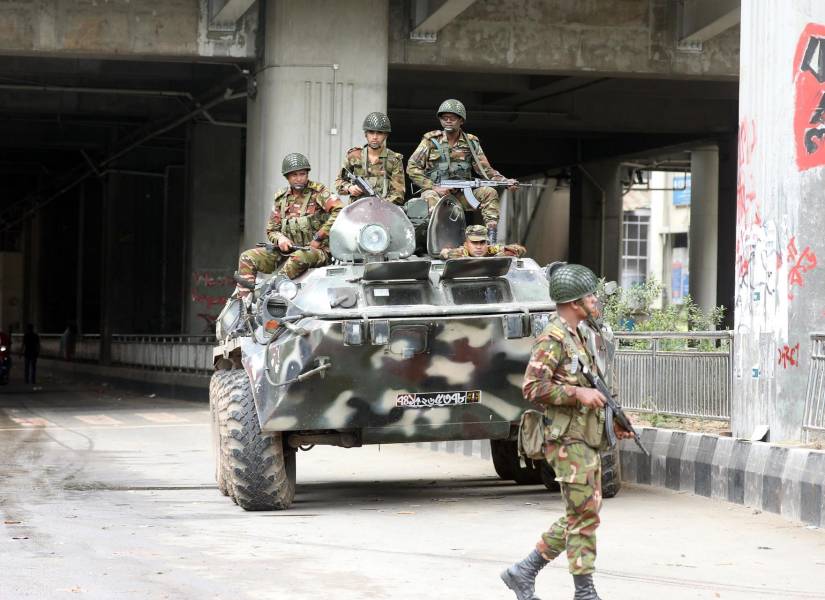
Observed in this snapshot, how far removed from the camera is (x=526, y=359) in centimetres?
1143

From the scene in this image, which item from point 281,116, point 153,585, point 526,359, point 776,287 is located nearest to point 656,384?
point 776,287

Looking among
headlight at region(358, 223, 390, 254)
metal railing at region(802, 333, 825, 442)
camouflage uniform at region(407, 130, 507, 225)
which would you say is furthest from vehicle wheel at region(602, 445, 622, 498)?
camouflage uniform at region(407, 130, 507, 225)

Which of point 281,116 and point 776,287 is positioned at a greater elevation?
point 281,116

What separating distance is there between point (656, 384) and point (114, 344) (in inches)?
1337

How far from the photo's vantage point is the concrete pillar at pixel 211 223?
3772cm

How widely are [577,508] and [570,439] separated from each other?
1.05ft

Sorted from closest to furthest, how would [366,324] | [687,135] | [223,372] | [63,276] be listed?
1. [366,324]
2. [223,372]
3. [687,135]
4. [63,276]

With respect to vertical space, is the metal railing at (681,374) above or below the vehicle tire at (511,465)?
above

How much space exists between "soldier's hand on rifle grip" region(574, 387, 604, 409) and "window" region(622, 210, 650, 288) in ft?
222

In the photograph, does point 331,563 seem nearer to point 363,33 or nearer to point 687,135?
point 363,33

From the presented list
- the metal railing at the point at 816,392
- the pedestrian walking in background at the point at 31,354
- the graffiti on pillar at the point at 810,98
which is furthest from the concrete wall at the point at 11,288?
the metal railing at the point at 816,392

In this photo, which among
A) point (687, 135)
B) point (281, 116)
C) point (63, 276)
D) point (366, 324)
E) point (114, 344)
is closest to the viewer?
point (366, 324)

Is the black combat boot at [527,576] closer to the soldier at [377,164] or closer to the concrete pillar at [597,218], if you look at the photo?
the soldier at [377,164]

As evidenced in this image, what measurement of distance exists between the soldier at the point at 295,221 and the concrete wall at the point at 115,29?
1086cm
